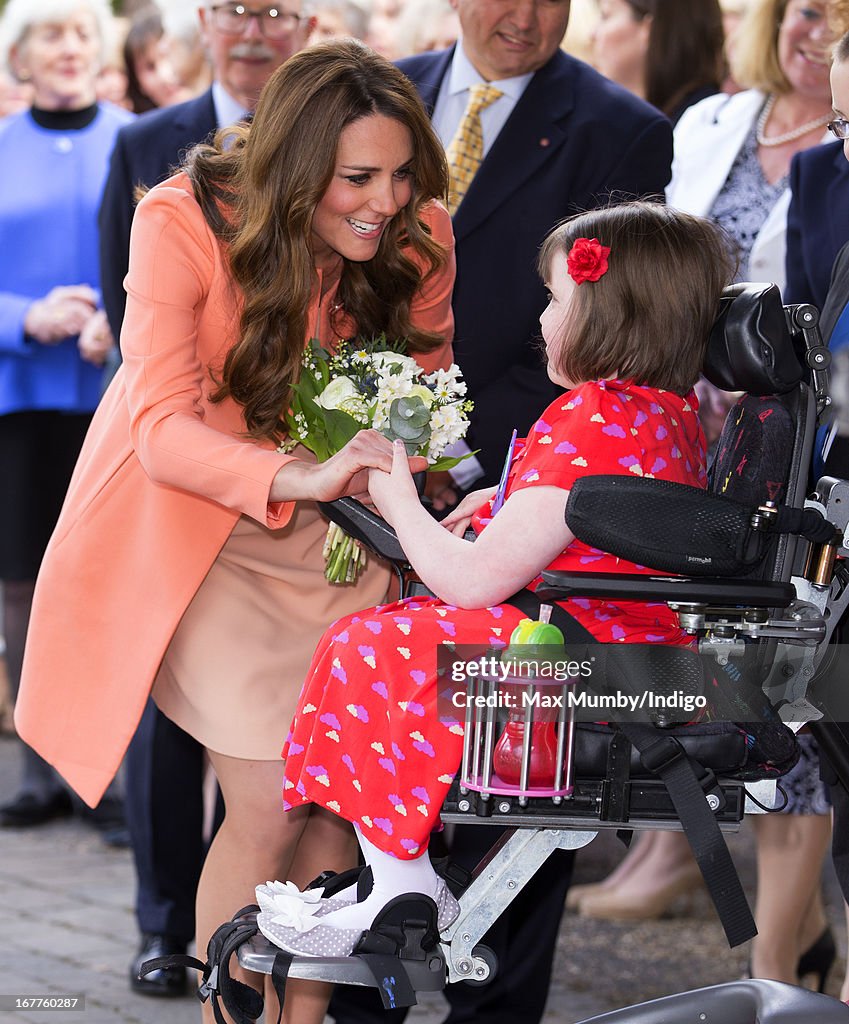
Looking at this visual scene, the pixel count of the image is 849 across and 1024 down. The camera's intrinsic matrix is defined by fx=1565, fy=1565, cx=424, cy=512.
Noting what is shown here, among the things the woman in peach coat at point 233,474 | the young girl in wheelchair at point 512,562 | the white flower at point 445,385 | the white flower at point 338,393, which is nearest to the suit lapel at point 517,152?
the woman in peach coat at point 233,474

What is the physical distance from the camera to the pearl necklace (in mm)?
4059

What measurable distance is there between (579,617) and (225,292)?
35.8 inches

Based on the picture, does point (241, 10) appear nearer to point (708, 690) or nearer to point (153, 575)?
point (153, 575)

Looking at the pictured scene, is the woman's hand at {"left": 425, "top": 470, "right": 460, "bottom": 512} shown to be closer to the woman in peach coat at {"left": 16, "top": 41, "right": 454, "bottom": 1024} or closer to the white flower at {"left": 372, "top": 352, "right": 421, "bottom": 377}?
the woman in peach coat at {"left": 16, "top": 41, "right": 454, "bottom": 1024}

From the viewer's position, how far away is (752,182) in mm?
4152

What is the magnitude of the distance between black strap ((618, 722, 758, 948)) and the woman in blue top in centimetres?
326

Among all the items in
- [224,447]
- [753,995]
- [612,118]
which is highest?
[612,118]

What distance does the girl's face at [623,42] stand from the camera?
14.8ft

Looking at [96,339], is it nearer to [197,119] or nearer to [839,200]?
[197,119]

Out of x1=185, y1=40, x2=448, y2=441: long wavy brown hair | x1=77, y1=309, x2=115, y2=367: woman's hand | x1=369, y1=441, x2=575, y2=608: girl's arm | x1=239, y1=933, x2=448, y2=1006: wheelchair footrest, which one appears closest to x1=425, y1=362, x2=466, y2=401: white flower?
x1=185, y1=40, x2=448, y2=441: long wavy brown hair

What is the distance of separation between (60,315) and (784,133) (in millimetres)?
Result: 2368

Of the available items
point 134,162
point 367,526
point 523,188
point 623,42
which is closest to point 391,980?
point 367,526

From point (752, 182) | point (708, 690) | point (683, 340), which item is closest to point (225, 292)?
point (683, 340)

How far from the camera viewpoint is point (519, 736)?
2213mm
